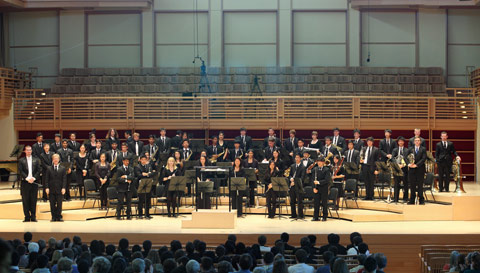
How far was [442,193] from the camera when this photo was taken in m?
15.2

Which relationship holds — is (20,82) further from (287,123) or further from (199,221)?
(199,221)

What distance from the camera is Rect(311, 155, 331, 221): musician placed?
1370 centimetres

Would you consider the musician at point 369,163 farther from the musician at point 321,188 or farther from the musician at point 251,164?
the musician at point 251,164

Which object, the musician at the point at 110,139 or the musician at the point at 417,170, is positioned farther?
the musician at the point at 110,139

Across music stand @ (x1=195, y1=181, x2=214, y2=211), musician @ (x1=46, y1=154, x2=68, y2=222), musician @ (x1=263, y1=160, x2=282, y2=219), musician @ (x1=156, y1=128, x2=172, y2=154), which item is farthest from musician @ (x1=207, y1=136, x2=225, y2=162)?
musician @ (x1=46, y1=154, x2=68, y2=222)

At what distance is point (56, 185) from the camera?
45.0 ft

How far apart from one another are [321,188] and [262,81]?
7.84 m

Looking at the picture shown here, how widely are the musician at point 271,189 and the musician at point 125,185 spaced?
9.90 ft

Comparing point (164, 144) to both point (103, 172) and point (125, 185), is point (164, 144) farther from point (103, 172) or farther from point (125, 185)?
point (125, 185)

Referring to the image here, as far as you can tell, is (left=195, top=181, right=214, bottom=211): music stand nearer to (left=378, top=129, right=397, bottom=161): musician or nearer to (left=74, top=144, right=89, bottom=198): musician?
(left=74, top=144, right=89, bottom=198): musician

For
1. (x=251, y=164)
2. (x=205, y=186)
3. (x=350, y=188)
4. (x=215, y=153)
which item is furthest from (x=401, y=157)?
(x=215, y=153)

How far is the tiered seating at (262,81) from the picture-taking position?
2055 centimetres

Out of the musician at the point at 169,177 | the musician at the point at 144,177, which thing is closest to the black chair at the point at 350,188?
the musician at the point at 169,177

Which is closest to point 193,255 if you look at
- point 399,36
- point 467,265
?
point 467,265
